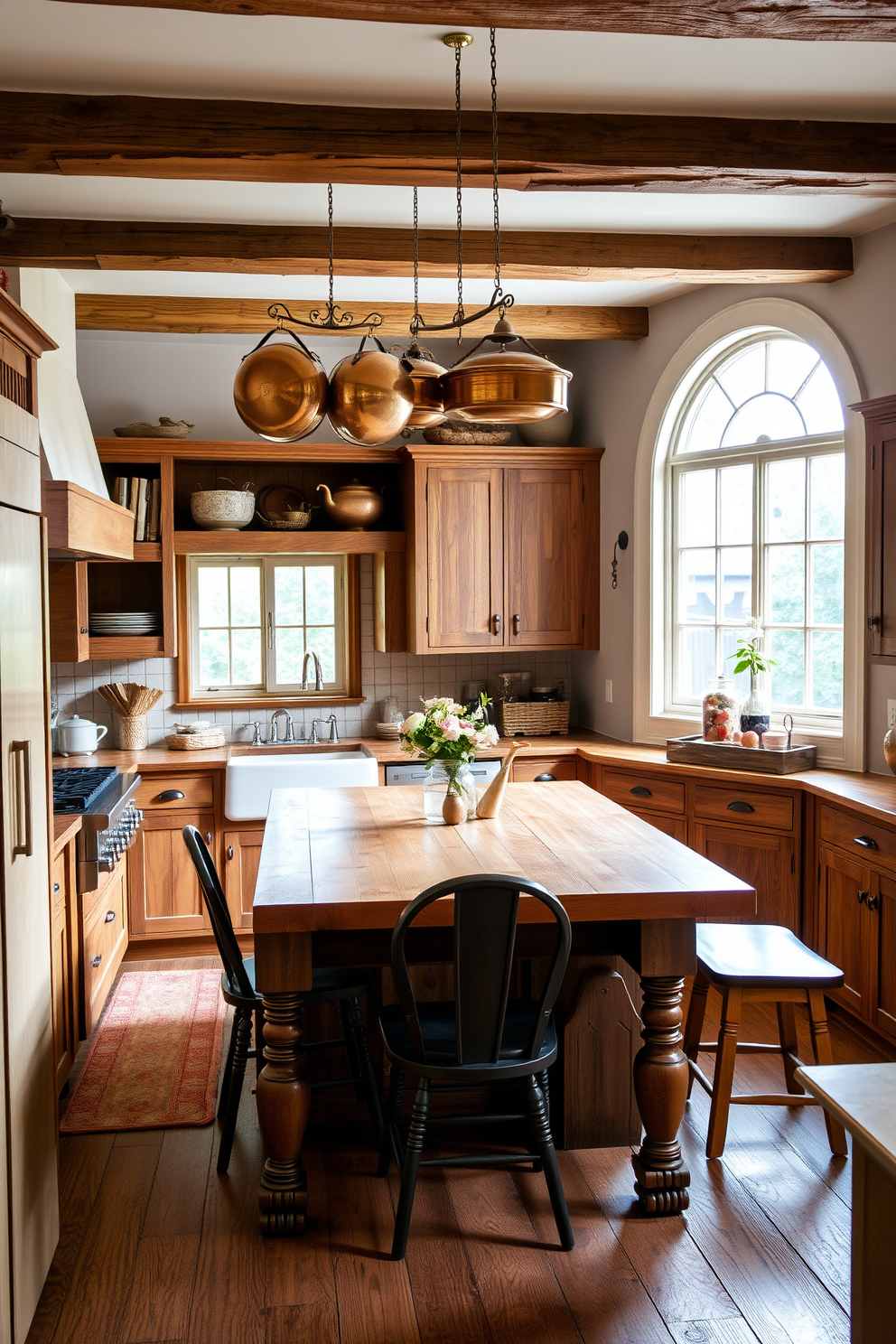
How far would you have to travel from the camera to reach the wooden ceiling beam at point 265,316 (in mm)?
4832

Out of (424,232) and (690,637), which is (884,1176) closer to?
(424,232)

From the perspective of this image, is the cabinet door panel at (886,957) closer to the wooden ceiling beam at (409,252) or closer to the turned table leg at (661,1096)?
the turned table leg at (661,1096)

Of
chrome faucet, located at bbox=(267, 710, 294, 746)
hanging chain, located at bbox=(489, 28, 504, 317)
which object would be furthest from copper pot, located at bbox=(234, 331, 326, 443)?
chrome faucet, located at bbox=(267, 710, 294, 746)

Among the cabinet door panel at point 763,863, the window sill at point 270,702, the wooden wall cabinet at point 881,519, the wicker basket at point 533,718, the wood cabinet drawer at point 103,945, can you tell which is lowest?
the wood cabinet drawer at point 103,945

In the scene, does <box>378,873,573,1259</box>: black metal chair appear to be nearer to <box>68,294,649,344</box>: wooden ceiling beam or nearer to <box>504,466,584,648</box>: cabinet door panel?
<box>68,294,649,344</box>: wooden ceiling beam

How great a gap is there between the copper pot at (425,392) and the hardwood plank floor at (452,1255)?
2060mm

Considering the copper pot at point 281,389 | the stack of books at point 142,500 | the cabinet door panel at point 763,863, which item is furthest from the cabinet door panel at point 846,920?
the stack of books at point 142,500

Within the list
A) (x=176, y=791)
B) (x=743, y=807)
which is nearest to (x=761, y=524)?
(x=743, y=807)

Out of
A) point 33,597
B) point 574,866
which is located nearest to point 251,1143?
point 574,866

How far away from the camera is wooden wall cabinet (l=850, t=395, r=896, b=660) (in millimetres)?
3641

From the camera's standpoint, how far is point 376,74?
9.21ft

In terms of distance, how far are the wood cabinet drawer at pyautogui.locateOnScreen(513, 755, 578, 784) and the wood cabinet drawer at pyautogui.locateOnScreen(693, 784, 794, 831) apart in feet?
2.94

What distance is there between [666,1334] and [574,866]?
1.08 metres

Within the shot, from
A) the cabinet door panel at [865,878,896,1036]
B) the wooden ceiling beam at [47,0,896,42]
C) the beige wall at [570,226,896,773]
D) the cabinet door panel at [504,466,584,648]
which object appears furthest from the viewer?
the cabinet door panel at [504,466,584,648]
